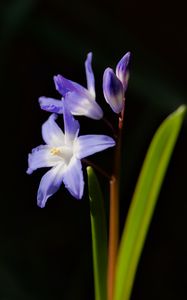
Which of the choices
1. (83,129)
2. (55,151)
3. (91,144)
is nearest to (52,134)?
(55,151)

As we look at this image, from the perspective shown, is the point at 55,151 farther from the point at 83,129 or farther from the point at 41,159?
the point at 83,129

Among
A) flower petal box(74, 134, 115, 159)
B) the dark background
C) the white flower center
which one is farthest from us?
the dark background

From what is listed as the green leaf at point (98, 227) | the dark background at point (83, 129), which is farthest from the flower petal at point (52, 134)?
the dark background at point (83, 129)

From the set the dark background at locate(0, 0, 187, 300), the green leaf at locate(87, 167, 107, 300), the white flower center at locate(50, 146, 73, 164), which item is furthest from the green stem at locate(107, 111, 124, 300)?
the dark background at locate(0, 0, 187, 300)

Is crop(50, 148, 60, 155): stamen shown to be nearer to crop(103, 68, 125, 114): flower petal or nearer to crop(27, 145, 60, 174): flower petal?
crop(27, 145, 60, 174): flower petal

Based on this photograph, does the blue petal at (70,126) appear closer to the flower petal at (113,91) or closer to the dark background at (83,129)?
the flower petal at (113,91)

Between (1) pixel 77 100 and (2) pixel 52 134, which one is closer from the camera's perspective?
(1) pixel 77 100

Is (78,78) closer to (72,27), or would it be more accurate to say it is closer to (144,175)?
(72,27)
